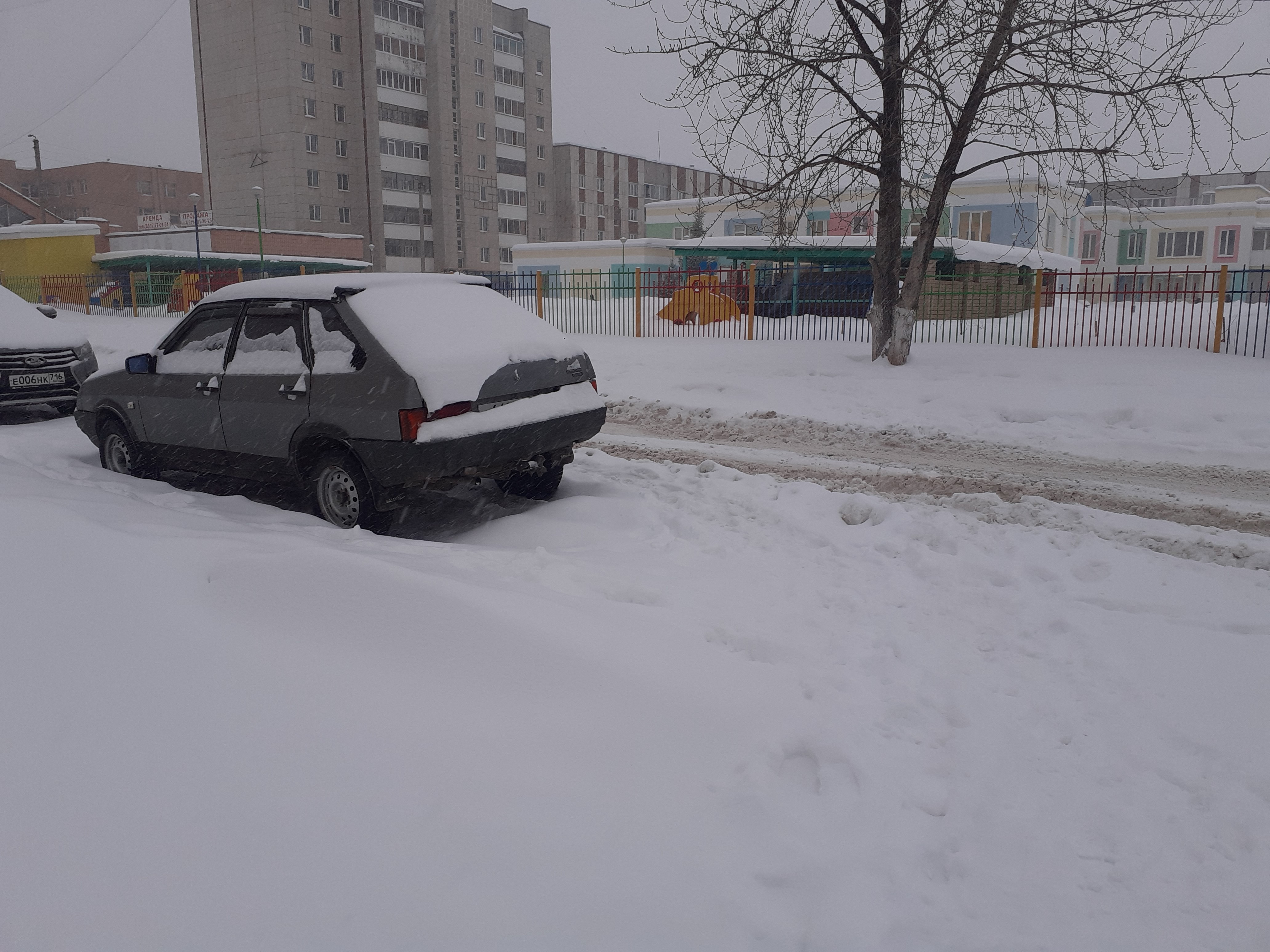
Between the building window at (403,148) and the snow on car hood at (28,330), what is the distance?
5911cm

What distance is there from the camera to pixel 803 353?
49.5 feet

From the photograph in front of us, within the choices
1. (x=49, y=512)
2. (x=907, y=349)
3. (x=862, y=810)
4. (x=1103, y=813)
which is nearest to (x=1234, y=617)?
(x=1103, y=813)

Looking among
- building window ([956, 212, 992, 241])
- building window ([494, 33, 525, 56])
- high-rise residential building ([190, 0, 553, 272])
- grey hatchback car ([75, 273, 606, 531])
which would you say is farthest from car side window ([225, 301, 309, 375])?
building window ([494, 33, 525, 56])

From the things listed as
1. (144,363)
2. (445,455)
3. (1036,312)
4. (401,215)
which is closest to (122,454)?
(144,363)

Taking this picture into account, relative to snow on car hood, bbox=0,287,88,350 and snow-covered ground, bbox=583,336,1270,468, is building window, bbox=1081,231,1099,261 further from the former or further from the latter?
snow on car hood, bbox=0,287,88,350

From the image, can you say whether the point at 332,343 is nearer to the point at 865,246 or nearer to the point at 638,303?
the point at 638,303

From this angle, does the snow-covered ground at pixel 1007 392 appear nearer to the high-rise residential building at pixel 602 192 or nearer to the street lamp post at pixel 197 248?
the street lamp post at pixel 197 248

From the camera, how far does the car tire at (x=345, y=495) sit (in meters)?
5.64

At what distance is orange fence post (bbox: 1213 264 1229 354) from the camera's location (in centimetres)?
1359

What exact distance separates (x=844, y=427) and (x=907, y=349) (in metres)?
4.18

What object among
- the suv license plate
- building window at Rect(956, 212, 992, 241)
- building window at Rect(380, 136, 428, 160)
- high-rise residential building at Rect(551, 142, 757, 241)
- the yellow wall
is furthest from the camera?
high-rise residential building at Rect(551, 142, 757, 241)

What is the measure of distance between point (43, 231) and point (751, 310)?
29.1 m

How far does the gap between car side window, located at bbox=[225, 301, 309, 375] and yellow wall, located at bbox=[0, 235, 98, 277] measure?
32.2m

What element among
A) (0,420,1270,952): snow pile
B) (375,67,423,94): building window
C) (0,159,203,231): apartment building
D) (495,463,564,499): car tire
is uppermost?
(375,67,423,94): building window
